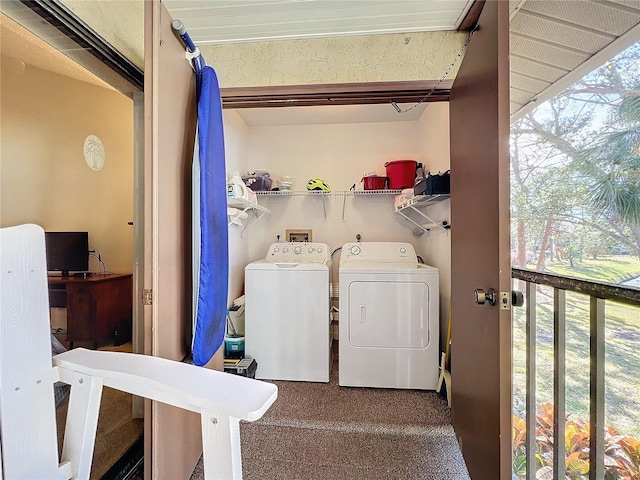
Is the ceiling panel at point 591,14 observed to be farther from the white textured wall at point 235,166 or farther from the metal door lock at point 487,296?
the white textured wall at point 235,166

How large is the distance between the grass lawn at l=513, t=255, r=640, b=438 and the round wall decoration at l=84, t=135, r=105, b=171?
2.09 m

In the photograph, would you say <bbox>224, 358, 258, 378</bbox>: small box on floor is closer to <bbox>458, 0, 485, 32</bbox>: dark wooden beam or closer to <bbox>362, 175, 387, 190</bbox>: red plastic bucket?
<bbox>362, 175, 387, 190</bbox>: red plastic bucket

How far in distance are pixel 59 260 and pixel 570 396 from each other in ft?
6.63

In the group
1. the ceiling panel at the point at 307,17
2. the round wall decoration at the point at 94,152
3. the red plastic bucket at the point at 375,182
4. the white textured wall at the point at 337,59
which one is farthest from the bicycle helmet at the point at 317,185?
the round wall decoration at the point at 94,152

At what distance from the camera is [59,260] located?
41.2 inches

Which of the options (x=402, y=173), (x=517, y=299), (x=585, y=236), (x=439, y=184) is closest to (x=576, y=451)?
(x=517, y=299)

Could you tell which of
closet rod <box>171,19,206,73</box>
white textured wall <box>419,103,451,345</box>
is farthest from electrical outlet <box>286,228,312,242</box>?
closet rod <box>171,19,206,73</box>

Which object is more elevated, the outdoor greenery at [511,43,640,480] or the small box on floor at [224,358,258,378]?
the outdoor greenery at [511,43,640,480]

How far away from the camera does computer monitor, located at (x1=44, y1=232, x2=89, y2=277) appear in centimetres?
101

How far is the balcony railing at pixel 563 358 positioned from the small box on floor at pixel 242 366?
1775 millimetres

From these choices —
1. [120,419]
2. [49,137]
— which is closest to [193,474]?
[120,419]

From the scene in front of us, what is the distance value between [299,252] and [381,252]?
0.85 m

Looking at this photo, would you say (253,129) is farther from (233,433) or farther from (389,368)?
(233,433)

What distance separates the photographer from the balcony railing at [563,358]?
91 centimetres
